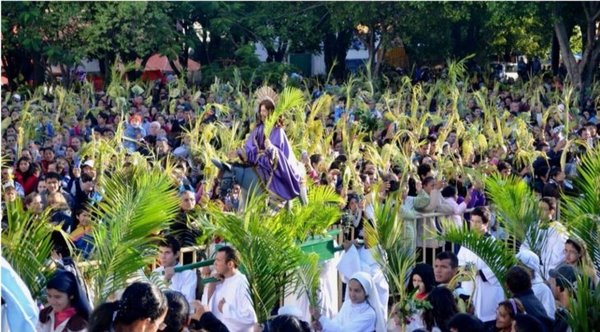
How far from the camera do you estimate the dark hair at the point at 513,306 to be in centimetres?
676

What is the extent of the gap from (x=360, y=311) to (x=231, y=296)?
0.74 meters

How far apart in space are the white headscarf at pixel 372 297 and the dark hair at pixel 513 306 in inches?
29.1

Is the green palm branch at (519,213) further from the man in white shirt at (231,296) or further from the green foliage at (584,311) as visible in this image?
the man in white shirt at (231,296)

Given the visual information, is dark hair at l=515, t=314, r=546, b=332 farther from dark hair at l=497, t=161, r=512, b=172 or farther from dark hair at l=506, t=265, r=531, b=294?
dark hair at l=497, t=161, r=512, b=172

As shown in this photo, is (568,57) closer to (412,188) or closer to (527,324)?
(412,188)

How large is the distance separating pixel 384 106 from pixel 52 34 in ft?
38.5

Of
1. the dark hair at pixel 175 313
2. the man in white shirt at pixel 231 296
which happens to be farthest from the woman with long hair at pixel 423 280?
the dark hair at pixel 175 313

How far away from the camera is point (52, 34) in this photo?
95.2 feet

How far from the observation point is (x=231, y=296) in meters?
7.43

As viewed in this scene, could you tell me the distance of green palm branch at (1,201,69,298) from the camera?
6.66 metres

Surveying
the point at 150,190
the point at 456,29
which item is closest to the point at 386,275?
the point at 150,190

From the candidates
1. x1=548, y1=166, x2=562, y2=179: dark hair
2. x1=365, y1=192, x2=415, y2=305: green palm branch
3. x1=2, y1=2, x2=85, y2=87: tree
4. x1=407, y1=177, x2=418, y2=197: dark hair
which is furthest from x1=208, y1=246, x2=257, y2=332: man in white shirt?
x1=2, y1=2, x2=85, y2=87: tree

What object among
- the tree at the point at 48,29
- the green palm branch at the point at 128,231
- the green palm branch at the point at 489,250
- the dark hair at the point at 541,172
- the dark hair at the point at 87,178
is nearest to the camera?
the green palm branch at the point at 128,231

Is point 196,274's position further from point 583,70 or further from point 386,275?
point 583,70
